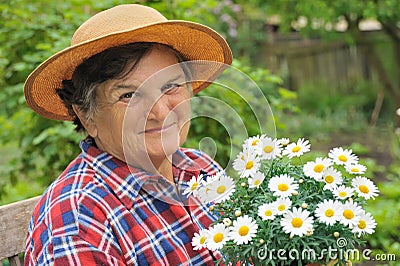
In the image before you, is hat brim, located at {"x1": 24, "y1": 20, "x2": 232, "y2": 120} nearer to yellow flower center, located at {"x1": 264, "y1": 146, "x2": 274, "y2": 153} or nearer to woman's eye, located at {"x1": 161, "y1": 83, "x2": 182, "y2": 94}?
woman's eye, located at {"x1": 161, "y1": 83, "x2": 182, "y2": 94}

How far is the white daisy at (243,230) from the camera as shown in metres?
1.35

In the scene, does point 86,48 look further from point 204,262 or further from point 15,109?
point 15,109

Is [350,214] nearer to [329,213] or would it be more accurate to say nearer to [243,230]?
[329,213]

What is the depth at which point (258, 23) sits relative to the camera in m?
9.82

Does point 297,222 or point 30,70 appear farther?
point 30,70

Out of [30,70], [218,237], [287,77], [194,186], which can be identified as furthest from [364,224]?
[287,77]

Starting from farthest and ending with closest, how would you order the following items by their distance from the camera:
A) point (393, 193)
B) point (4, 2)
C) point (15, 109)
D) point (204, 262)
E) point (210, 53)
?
point (393, 193) → point (4, 2) → point (15, 109) → point (210, 53) → point (204, 262)

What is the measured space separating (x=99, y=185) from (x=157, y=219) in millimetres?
180

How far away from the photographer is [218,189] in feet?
5.05

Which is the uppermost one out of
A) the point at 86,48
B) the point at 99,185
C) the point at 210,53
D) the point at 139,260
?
the point at 86,48

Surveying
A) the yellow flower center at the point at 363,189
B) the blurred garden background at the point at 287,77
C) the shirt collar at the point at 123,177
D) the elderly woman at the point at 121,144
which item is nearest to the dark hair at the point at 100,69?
the elderly woman at the point at 121,144

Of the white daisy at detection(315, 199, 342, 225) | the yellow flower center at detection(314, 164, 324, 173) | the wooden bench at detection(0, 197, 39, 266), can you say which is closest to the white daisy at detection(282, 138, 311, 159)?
the yellow flower center at detection(314, 164, 324, 173)

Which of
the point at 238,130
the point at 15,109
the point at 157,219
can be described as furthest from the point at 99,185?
the point at 15,109

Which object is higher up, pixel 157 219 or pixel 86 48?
pixel 86 48
